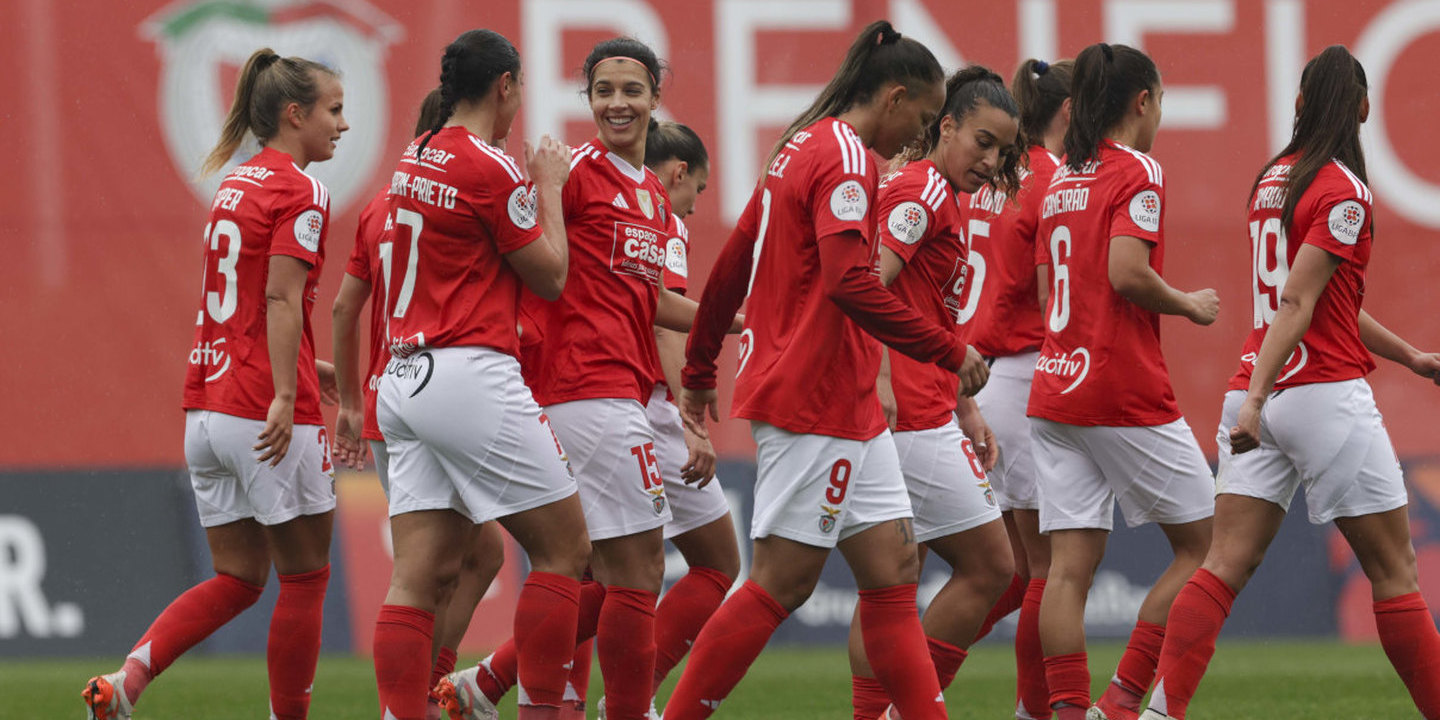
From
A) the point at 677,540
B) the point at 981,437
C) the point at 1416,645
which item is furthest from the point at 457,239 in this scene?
the point at 1416,645

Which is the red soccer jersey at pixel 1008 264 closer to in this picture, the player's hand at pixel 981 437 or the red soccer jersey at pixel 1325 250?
the player's hand at pixel 981 437

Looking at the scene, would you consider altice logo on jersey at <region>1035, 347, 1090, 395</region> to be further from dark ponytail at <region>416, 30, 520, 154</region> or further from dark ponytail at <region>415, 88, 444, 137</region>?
dark ponytail at <region>415, 88, 444, 137</region>

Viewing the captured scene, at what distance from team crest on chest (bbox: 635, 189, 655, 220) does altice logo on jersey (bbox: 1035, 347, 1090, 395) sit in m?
1.36

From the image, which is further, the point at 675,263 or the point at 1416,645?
the point at 675,263

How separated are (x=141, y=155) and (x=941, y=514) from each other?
295 inches

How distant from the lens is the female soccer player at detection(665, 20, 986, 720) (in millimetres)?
4578

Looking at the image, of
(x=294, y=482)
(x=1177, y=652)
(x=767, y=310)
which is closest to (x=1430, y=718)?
(x=1177, y=652)

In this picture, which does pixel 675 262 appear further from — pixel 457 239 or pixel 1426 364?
pixel 1426 364

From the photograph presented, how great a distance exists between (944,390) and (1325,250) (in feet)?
4.04

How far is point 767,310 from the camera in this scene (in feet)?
15.3

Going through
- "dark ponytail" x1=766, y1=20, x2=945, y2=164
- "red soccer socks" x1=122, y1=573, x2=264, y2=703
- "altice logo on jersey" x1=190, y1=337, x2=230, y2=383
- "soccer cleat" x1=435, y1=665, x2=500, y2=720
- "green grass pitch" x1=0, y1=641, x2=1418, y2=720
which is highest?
"dark ponytail" x1=766, y1=20, x2=945, y2=164

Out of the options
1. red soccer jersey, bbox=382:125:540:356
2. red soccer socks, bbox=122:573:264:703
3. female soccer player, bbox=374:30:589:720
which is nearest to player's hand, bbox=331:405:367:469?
red soccer socks, bbox=122:573:264:703

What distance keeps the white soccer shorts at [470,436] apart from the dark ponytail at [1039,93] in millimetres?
2609

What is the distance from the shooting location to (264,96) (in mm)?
5801
